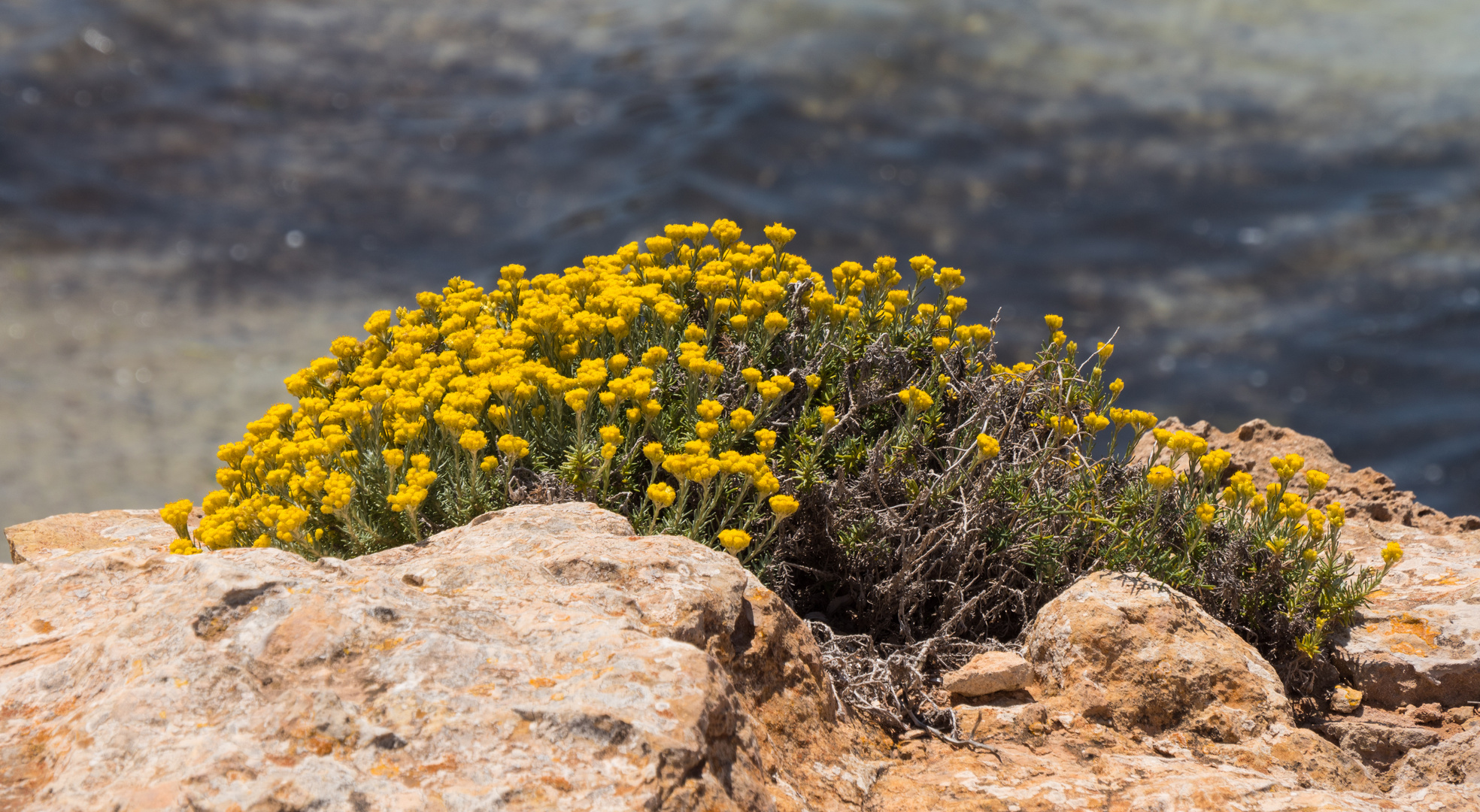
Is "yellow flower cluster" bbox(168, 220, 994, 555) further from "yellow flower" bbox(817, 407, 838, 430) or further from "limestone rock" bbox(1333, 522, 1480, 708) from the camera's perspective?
"limestone rock" bbox(1333, 522, 1480, 708)

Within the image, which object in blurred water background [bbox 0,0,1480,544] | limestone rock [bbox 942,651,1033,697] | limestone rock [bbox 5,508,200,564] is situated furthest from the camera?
blurred water background [bbox 0,0,1480,544]

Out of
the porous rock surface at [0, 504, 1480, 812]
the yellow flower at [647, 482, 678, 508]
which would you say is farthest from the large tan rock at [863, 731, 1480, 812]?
the yellow flower at [647, 482, 678, 508]

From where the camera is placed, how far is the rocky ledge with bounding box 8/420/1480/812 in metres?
2.68

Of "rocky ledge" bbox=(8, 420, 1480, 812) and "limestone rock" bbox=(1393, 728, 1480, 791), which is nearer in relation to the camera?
"rocky ledge" bbox=(8, 420, 1480, 812)

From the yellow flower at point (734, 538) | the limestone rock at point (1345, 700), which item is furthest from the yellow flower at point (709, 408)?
the limestone rock at point (1345, 700)

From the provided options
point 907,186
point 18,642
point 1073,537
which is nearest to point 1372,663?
Result: point 1073,537

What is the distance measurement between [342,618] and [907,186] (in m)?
14.4

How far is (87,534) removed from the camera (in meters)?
4.88

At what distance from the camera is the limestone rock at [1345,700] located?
432 centimetres

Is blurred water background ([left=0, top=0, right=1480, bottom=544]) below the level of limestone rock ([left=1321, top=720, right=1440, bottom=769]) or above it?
above

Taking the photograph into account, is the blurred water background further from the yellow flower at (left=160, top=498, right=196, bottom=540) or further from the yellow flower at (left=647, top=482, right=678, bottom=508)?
the yellow flower at (left=647, top=482, right=678, bottom=508)

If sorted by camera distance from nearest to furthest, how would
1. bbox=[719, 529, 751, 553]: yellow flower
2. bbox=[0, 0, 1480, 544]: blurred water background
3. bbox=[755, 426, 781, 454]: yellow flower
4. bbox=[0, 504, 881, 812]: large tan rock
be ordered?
1. bbox=[0, 504, 881, 812]: large tan rock
2. bbox=[719, 529, 751, 553]: yellow flower
3. bbox=[755, 426, 781, 454]: yellow flower
4. bbox=[0, 0, 1480, 544]: blurred water background

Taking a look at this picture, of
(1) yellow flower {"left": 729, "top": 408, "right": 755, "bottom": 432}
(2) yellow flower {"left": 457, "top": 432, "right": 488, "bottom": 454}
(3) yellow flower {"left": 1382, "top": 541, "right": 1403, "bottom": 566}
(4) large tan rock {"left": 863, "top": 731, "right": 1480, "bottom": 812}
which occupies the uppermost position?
(1) yellow flower {"left": 729, "top": 408, "right": 755, "bottom": 432}

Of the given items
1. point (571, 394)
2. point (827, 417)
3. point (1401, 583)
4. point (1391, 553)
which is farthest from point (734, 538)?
point (1401, 583)
